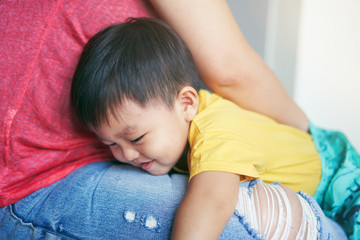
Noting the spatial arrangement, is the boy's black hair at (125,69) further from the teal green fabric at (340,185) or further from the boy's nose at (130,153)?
the teal green fabric at (340,185)

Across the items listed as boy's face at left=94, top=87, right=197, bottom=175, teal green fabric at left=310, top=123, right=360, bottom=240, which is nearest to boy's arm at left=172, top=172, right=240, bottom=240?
boy's face at left=94, top=87, right=197, bottom=175

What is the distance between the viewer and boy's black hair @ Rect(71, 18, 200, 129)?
0.75m

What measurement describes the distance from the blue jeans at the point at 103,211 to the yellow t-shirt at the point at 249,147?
0.09 metres

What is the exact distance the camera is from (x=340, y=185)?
35.4 inches

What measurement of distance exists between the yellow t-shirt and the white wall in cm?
48

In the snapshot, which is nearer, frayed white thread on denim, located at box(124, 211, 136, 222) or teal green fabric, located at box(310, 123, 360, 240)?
frayed white thread on denim, located at box(124, 211, 136, 222)

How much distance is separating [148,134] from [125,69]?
0.51ft

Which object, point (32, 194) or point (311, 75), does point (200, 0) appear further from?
point (311, 75)

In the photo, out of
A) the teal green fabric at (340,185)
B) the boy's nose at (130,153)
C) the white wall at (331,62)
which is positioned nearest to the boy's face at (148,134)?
the boy's nose at (130,153)

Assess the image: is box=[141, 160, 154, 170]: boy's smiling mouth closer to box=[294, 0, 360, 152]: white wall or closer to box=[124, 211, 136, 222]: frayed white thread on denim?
box=[124, 211, 136, 222]: frayed white thread on denim

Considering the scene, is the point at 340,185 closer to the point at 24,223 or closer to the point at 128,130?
the point at 128,130

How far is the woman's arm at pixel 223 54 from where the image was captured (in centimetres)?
79

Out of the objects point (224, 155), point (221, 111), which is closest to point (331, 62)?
point (221, 111)

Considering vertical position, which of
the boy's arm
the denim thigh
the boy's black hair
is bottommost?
the denim thigh
